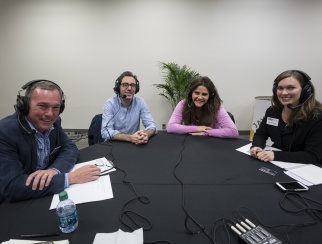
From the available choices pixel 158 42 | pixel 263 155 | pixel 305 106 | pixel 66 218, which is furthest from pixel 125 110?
pixel 158 42

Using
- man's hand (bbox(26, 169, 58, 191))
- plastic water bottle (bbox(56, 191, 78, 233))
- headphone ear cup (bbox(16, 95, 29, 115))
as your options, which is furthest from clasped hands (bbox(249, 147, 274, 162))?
headphone ear cup (bbox(16, 95, 29, 115))

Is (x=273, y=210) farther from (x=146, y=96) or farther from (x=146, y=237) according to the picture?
(x=146, y=96)

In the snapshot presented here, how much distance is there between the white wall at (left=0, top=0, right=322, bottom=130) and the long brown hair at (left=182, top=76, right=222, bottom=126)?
1.91 m

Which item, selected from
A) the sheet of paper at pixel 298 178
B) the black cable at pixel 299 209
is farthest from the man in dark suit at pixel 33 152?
the sheet of paper at pixel 298 178

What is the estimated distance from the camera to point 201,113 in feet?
7.12

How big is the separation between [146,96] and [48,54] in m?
2.16

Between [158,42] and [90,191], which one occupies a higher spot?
[158,42]

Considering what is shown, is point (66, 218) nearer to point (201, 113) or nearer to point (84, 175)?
point (84, 175)

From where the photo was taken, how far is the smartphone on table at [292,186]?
1.01 metres

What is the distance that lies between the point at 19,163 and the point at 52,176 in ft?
0.63

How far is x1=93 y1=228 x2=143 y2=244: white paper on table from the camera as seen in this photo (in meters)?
0.71

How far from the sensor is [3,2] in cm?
372

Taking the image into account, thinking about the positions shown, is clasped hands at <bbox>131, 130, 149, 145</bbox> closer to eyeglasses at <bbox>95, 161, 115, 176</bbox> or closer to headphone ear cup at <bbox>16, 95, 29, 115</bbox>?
eyeglasses at <bbox>95, 161, 115, 176</bbox>

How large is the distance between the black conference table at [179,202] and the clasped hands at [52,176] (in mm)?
80
